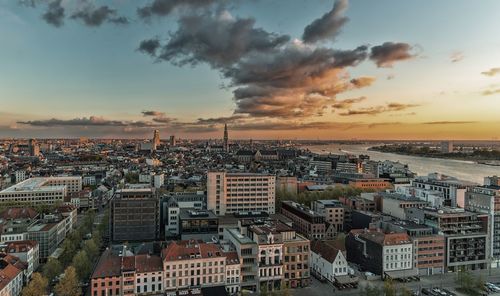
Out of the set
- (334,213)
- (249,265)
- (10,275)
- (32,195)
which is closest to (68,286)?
(10,275)

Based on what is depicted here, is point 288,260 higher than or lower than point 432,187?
lower

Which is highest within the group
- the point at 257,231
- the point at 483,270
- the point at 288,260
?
the point at 257,231

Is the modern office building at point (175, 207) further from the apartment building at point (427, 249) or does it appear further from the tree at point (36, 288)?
the apartment building at point (427, 249)

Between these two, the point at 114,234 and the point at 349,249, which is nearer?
the point at 349,249

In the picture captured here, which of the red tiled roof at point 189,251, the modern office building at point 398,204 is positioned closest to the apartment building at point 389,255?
the modern office building at point 398,204

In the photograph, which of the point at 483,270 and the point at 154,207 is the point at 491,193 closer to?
the point at 483,270

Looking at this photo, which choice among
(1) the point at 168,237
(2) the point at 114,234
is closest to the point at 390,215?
(1) the point at 168,237
